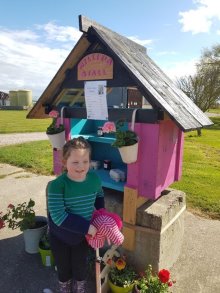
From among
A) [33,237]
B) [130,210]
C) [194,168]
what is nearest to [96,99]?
[130,210]

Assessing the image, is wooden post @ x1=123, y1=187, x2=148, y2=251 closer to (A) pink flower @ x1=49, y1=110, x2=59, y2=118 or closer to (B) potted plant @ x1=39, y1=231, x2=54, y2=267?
(B) potted plant @ x1=39, y1=231, x2=54, y2=267

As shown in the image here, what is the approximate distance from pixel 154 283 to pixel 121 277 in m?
0.42

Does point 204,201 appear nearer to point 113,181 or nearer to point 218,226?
point 218,226

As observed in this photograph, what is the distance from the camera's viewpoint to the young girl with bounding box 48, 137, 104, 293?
2432mm

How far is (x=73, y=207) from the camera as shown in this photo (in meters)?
2.58

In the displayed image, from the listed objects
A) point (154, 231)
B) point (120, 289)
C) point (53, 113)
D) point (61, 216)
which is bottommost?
point (120, 289)

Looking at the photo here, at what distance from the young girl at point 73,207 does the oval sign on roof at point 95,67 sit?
106cm

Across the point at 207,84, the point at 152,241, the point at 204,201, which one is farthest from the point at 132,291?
the point at 207,84

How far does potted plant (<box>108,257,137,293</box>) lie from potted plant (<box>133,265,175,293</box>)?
11 centimetres

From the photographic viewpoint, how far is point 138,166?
10.5 ft

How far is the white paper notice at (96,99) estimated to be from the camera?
11.0 ft

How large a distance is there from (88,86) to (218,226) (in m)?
3.51

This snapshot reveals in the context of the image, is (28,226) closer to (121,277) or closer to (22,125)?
(121,277)

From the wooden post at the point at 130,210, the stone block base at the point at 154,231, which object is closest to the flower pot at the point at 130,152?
the wooden post at the point at 130,210
